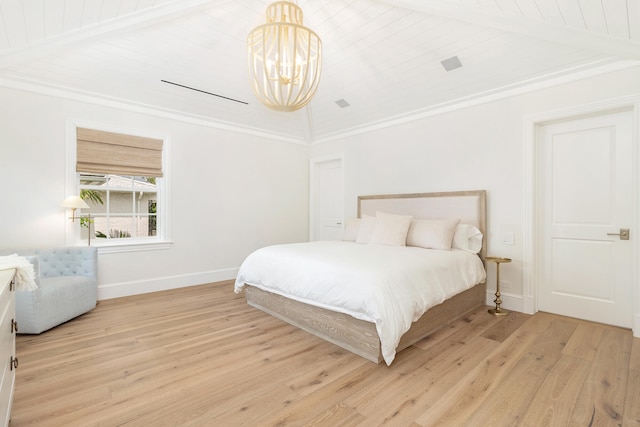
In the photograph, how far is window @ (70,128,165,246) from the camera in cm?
363

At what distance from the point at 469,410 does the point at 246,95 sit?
4253 millimetres

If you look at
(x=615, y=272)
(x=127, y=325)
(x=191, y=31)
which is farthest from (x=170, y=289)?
(x=615, y=272)

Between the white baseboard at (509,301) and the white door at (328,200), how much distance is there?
2507 mm

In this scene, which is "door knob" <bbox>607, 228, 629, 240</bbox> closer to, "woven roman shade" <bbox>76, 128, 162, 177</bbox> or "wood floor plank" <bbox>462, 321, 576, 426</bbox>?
"wood floor plank" <bbox>462, 321, 576, 426</bbox>

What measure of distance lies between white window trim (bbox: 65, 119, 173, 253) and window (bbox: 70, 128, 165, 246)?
2 cm

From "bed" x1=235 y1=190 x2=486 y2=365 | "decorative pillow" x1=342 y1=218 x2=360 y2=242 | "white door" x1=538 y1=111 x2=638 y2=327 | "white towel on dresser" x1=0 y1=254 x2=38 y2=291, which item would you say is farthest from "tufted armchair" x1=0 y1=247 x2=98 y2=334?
"white door" x1=538 y1=111 x2=638 y2=327

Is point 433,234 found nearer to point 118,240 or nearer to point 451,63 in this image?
point 451,63

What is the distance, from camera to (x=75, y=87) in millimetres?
3432

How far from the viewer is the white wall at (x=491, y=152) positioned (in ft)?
9.80

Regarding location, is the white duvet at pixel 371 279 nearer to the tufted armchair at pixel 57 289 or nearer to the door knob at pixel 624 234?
the door knob at pixel 624 234

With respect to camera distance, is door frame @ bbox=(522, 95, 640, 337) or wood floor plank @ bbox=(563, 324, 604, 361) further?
door frame @ bbox=(522, 95, 640, 337)

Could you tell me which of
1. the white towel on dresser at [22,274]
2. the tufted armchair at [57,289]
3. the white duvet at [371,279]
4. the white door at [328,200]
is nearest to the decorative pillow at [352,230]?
the white duvet at [371,279]

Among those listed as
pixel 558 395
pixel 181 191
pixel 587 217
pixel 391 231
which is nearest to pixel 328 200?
pixel 391 231

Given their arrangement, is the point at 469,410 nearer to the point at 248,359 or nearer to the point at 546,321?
the point at 248,359
